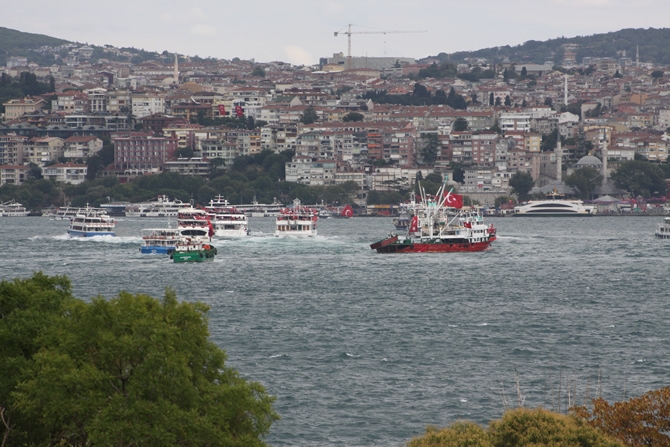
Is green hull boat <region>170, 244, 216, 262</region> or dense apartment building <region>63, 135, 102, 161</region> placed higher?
dense apartment building <region>63, 135, 102, 161</region>

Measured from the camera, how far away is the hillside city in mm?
122938

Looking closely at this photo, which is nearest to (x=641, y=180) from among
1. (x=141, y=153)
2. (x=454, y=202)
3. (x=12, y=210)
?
(x=141, y=153)

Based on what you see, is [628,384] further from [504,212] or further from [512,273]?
[504,212]

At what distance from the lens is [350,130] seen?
431 feet

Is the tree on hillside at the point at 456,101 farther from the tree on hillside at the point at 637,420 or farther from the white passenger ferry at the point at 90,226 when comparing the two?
the tree on hillside at the point at 637,420

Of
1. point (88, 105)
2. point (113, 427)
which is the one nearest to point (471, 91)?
point (88, 105)

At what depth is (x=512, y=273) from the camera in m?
50.2

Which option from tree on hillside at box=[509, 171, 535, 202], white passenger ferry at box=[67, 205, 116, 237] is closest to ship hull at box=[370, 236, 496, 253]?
white passenger ferry at box=[67, 205, 116, 237]

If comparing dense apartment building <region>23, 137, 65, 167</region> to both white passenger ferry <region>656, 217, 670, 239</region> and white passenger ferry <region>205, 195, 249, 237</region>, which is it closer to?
white passenger ferry <region>205, 195, 249, 237</region>

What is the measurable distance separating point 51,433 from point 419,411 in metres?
8.61

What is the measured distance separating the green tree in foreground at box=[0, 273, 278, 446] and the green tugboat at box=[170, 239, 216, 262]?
3890 centimetres

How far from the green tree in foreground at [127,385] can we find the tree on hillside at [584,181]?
106 m

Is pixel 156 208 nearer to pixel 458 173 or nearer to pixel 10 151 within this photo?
pixel 10 151

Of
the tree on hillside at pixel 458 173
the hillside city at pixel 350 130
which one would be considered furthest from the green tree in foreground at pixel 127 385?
the tree on hillside at pixel 458 173
